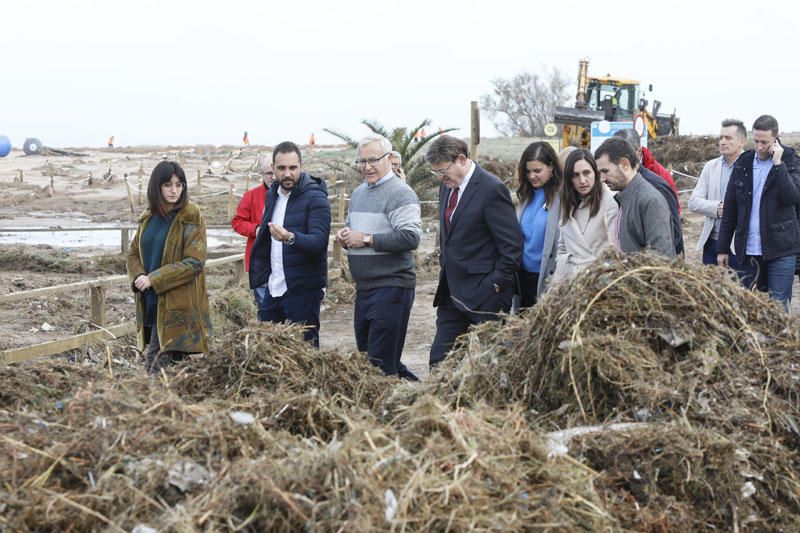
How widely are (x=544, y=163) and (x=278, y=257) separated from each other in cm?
182

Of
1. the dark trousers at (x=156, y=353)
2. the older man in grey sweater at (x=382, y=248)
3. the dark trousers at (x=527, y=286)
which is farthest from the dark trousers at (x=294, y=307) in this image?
the dark trousers at (x=527, y=286)

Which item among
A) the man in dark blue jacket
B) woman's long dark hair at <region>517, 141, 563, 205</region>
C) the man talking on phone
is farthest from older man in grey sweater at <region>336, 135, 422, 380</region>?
the man talking on phone

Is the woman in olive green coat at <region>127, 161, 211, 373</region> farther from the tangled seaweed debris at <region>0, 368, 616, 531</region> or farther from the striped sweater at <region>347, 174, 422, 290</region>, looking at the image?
the tangled seaweed debris at <region>0, 368, 616, 531</region>

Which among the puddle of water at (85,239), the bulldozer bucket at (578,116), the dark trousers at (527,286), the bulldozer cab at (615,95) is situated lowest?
the puddle of water at (85,239)

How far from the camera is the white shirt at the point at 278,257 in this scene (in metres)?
6.20

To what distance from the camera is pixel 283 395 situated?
3.40m

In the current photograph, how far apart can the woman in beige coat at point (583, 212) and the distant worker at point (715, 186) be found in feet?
6.49

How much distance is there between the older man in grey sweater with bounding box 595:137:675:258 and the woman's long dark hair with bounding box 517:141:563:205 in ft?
2.45

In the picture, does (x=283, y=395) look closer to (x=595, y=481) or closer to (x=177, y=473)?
(x=177, y=473)

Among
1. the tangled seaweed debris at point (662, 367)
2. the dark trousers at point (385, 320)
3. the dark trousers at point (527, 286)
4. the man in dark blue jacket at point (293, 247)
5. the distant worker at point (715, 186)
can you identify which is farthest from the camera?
the distant worker at point (715, 186)

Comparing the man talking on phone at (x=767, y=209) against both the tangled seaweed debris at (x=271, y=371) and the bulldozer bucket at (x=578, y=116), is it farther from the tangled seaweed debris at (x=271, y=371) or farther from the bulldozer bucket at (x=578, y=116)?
the bulldozer bucket at (x=578, y=116)

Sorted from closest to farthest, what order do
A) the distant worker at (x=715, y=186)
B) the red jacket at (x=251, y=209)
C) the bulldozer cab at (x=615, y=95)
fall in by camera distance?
the distant worker at (x=715, y=186)
the red jacket at (x=251, y=209)
the bulldozer cab at (x=615, y=95)

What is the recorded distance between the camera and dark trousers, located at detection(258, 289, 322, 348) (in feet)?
20.4

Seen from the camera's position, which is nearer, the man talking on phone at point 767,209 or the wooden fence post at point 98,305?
the man talking on phone at point 767,209
